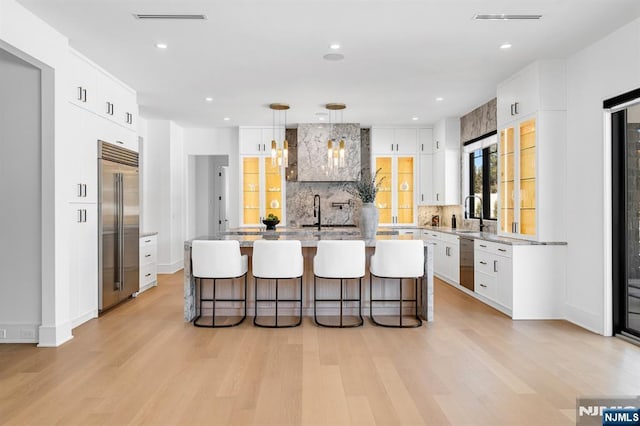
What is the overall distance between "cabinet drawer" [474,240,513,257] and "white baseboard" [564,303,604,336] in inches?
32.6

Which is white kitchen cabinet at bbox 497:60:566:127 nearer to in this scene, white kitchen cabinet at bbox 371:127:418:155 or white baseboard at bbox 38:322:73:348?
white kitchen cabinet at bbox 371:127:418:155

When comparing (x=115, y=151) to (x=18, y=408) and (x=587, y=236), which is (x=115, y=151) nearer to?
(x=18, y=408)

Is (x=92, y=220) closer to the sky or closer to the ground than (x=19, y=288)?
closer to the sky

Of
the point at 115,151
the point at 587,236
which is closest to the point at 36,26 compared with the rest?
the point at 115,151

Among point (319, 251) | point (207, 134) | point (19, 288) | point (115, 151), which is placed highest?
point (207, 134)

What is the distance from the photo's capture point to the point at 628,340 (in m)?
4.06

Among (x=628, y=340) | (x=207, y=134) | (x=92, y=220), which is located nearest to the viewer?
(x=628, y=340)

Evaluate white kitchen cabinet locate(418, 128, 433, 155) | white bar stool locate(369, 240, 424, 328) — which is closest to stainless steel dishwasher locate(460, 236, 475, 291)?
white bar stool locate(369, 240, 424, 328)

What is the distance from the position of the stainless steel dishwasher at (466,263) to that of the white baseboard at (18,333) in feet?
16.6

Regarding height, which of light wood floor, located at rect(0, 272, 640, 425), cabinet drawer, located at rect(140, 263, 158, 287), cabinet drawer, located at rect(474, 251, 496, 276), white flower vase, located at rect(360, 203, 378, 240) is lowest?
light wood floor, located at rect(0, 272, 640, 425)

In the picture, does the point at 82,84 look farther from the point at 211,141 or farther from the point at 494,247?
the point at 494,247

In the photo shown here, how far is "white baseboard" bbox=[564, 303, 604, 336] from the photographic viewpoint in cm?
432

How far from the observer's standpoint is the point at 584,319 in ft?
15.0

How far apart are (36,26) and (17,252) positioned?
198 centimetres
